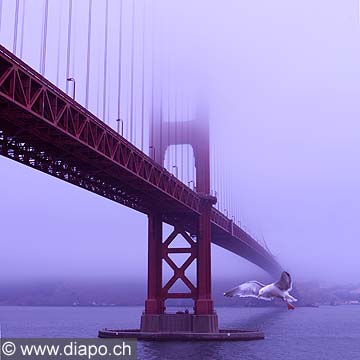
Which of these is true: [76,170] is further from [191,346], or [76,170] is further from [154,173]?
[191,346]

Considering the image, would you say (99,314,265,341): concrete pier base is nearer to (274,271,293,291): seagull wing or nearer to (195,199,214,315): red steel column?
(195,199,214,315): red steel column

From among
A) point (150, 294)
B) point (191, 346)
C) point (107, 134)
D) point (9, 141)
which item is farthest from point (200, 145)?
point (9, 141)

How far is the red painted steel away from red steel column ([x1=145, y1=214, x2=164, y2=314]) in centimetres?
92

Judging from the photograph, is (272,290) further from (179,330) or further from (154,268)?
(154,268)

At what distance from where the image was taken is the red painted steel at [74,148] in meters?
21.9

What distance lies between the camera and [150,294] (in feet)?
156

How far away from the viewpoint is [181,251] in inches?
1909

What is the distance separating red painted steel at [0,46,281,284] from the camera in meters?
21.9

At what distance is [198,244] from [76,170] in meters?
→ 17.1

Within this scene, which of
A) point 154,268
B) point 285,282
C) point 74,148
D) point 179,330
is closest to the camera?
point 285,282

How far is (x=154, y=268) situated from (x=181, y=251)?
87.7 inches

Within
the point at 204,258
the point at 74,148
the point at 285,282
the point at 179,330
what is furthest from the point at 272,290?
the point at 204,258

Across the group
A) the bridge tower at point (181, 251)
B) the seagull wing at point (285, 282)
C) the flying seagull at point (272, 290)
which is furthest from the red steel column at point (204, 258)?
Answer: the seagull wing at point (285, 282)

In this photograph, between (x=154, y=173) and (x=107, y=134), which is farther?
(x=154, y=173)
